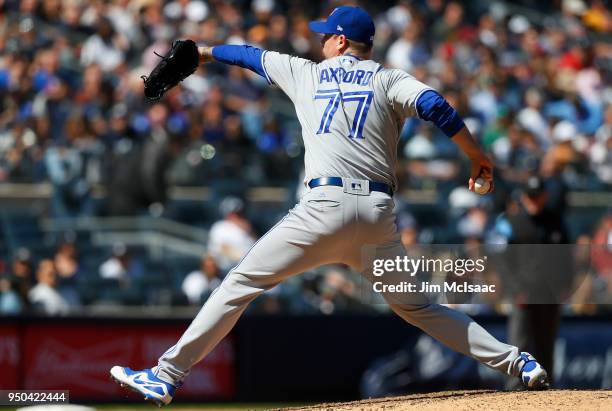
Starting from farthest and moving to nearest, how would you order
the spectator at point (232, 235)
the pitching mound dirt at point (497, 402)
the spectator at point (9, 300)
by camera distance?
the spectator at point (232, 235) → the spectator at point (9, 300) → the pitching mound dirt at point (497, 402)

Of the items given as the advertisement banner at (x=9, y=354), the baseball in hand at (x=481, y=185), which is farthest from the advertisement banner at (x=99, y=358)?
the baseball in hand at (x=481, y=185)

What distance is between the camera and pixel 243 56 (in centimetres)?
599

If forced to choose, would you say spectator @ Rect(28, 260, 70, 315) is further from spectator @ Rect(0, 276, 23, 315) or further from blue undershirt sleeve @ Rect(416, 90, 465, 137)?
blue undershirt sleeve @ Rect(416, 90, 465, 137)

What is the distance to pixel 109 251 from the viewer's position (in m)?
10.9

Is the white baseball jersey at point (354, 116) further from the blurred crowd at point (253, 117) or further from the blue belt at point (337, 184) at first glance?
the blurred crowd at point (253, 117)

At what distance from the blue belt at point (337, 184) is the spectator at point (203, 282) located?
4.91 metres

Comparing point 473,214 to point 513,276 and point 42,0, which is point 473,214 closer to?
point 513,276

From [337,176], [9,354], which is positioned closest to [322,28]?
[337,176]

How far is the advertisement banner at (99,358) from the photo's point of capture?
9.85 metres

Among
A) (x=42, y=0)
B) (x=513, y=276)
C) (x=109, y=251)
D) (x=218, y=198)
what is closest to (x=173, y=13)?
(x=42, y=0)

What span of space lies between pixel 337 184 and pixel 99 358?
4942 mm

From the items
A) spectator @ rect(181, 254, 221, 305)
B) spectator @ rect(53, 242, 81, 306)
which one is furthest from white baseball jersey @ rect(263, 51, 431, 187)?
spectator @ rect(53, 242, 81, 306)

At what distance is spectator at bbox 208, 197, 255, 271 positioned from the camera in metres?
11.0

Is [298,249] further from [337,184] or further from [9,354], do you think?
[9,354]
